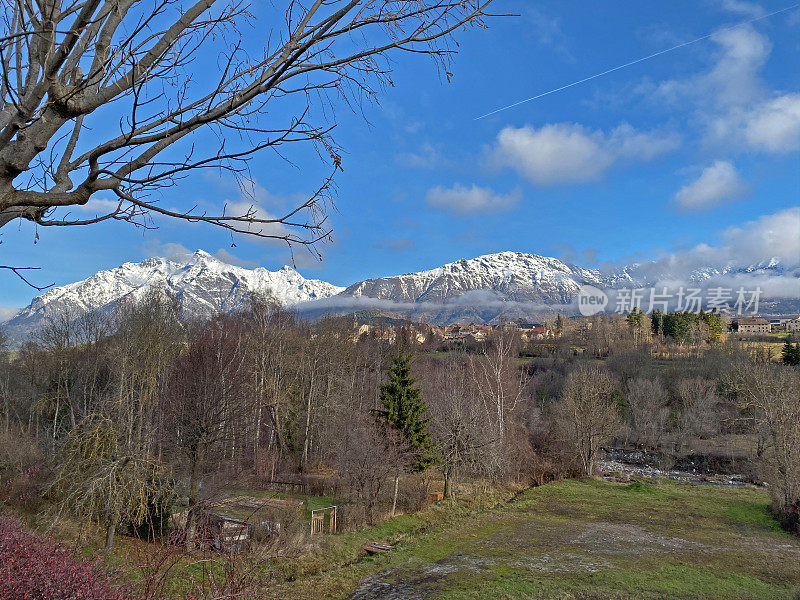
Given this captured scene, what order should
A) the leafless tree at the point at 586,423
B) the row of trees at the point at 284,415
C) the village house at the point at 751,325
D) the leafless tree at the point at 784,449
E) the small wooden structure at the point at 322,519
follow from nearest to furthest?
the row of trees at the point at 284,415 < the small wooden structure at the point at 322,519 < the leafless tree at the point at 784,449 < the leafless tree at the point at 586,423 < the village house at the point at 751,325

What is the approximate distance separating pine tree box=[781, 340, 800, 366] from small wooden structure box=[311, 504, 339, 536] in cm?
4834

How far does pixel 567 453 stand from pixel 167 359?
24.8 meters

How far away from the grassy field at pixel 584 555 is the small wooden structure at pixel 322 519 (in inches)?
37.2

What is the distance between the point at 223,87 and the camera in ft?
7.39

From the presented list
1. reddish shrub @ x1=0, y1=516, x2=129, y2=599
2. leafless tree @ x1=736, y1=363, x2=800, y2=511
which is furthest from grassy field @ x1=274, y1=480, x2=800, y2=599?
reddish shrub @ x1=0, y1=516, x2=129, y2=599

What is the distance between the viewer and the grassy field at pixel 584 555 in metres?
11.9

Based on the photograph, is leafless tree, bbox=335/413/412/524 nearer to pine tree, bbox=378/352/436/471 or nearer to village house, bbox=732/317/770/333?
pine tree, bbox=378/352/436/471

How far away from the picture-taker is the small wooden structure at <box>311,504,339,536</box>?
17.3 m

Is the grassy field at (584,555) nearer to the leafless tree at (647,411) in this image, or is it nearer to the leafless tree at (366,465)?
the leafless tree at (366,465)

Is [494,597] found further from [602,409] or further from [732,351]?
[732,351]

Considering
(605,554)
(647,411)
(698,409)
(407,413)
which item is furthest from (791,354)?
(605,554)

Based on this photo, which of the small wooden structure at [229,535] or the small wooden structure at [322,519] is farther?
the small wooden structure at [322,519]

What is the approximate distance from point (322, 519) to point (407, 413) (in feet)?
21.2

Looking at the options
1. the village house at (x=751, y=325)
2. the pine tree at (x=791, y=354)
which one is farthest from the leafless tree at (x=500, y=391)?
the village house at (x=751, y=325)
